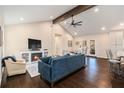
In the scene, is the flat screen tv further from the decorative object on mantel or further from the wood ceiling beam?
the decorative object on mantel

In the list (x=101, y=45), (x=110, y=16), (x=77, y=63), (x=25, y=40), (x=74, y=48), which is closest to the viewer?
(x=77, y=63)

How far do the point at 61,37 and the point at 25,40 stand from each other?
4.16 meters

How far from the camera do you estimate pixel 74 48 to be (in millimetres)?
12336

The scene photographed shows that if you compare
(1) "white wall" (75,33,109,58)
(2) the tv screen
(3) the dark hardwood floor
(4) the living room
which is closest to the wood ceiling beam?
(4) the living room

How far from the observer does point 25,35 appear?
732cm

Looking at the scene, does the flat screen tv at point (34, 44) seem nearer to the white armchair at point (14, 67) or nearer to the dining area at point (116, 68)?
the white armchair at point (14, 67)

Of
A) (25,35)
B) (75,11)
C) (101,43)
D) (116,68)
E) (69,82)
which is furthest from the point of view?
(101,43)

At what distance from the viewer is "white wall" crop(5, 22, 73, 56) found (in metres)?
6.66

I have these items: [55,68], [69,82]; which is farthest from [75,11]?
[69,82]

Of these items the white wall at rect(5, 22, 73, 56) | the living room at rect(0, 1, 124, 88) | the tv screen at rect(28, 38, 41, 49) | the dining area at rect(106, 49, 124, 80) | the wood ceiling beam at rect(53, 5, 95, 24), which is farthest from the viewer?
the tv screen at rect(28, 38, 41, 49)

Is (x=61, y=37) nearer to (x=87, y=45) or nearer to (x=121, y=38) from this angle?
(x=87, y=45)

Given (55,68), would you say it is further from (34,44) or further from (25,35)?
(25,35)

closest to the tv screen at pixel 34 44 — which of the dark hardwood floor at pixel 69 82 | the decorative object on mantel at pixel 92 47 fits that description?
the dark hardwood floor at pixel 69 82
